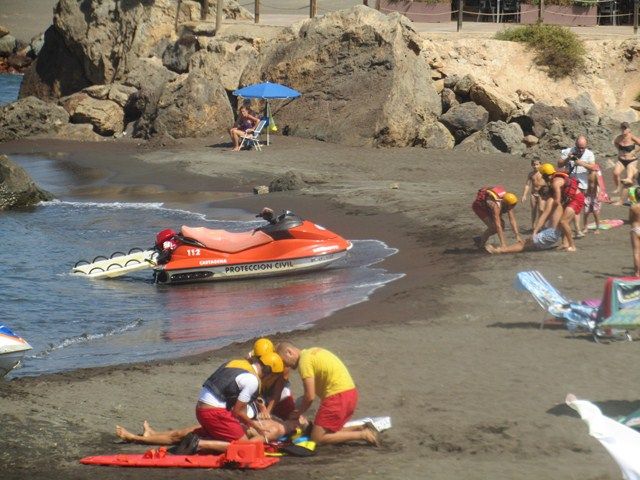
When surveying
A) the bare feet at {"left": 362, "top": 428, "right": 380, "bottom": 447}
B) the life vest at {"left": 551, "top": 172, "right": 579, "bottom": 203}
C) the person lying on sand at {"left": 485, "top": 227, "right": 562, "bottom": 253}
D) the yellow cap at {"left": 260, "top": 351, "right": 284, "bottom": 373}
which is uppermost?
the life vest at {"left": 551, "top": 172, "right": 579, "bottom": 203}

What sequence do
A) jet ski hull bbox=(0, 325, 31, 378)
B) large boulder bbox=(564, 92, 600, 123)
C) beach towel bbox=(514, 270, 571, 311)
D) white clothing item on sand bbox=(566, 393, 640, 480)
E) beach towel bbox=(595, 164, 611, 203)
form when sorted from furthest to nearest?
large boulder bbox=(564, 92, 600, 123), beach towel bbox=(595, 164, 611, 203), beach towel bbox=(514, 270, 571, 311), jet ski hull bbox=(0, 325, 31, 378), white clothing item on sand bbox=(566, 393, 640, 480)

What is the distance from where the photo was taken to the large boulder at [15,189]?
84.1 ft

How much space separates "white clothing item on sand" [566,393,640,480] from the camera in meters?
6.34

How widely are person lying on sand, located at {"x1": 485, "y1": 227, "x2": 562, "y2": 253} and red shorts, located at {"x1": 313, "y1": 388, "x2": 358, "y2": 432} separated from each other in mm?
8071

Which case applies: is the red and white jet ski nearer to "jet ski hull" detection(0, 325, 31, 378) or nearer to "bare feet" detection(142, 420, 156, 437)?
"jet ski hull" detection(0, 325, 31, 378)

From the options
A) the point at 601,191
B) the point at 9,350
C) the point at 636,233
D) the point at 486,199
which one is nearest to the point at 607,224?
the point at 601,191

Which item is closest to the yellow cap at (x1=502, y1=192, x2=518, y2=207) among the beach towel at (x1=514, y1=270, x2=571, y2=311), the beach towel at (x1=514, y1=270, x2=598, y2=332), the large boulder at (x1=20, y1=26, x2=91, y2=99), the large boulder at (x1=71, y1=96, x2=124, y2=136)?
the beach towel at (x1=514, y1=270, x2=598, y2=332)

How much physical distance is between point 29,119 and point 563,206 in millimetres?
22533

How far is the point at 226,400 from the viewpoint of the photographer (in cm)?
937

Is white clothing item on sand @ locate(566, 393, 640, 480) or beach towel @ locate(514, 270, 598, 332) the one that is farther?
beach towel @ locate(514, 270, 598, 332)

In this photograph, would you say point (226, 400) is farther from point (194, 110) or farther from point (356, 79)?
point (194, 110)

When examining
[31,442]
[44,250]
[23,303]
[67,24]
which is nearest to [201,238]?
[23,303]

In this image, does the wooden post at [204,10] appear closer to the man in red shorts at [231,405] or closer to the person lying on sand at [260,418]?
the person lying on sand at [260,418]

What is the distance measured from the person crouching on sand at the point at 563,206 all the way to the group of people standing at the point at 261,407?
26.3 ft
